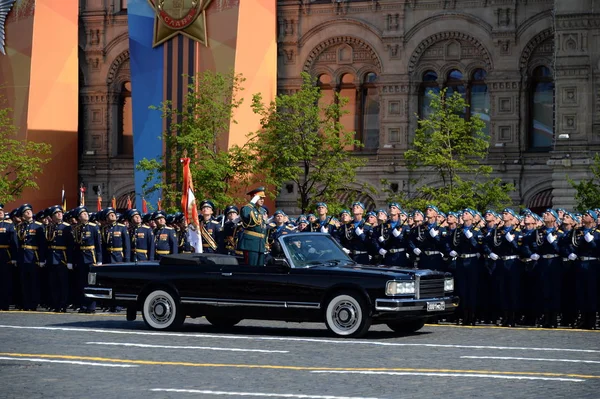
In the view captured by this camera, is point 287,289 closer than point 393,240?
Yes

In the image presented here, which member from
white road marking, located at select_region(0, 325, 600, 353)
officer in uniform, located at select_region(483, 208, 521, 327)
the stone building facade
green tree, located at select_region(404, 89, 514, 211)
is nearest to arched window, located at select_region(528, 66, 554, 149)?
the stone building facade

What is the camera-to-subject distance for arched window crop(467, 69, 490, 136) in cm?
4478

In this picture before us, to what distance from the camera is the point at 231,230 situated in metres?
24.8

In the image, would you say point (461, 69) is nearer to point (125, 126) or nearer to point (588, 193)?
point (588, 193)

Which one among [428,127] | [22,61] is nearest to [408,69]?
[428,127]

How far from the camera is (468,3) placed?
4434 centimetres

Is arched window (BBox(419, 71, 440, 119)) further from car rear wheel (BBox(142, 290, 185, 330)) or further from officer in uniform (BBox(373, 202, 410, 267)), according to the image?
car rear wheel (BBox(142, 290, 185, 330))

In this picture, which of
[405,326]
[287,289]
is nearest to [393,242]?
[405,326]

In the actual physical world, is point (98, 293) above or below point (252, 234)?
below

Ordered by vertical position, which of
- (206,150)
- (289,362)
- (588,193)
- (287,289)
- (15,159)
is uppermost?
(206,150)

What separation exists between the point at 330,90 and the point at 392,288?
2939 cm

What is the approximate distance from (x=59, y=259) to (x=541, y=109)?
22.5 meters

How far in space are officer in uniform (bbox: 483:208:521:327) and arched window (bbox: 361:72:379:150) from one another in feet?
79.5

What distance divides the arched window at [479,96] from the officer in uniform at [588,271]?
912 inches
